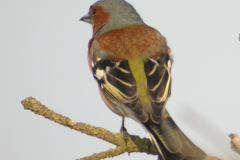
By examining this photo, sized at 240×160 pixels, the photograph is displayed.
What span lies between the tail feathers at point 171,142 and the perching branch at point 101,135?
0.65 ft

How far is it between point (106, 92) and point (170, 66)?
47.8 inches

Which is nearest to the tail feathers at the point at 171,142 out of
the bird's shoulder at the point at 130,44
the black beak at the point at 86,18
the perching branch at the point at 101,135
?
the perching branch at the point at 101,135

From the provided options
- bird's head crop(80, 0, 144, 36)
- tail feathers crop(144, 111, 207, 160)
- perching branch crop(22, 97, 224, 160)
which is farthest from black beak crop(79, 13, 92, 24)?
tail feathers crop(144, 111, 207, 160)

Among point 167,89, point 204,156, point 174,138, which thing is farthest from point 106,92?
point 204,156

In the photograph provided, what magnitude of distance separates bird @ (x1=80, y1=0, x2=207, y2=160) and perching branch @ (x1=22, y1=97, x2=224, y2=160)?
1.12ft

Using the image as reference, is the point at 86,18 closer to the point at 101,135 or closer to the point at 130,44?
the point at 130,44

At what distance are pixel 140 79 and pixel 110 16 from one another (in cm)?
273

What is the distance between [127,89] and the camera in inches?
183

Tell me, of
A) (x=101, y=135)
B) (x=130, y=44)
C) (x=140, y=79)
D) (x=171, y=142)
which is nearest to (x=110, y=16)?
(x=130, y=44)

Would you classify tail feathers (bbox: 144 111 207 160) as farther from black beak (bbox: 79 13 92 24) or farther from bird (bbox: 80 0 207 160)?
black beak (bbox: 79 13 92 24)

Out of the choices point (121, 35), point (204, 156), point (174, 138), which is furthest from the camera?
point (121, 35)

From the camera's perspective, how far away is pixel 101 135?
412 cm

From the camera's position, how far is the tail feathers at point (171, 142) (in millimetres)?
3775

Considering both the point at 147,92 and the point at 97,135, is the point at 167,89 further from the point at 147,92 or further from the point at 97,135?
the point at 97,135
